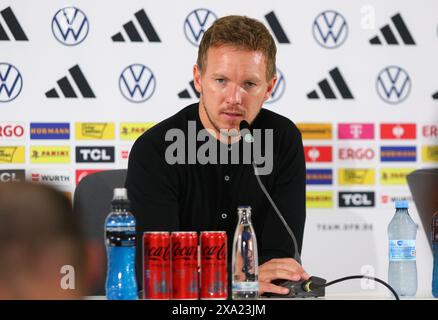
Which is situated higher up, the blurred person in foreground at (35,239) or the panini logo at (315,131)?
the panini logo at (315,131)

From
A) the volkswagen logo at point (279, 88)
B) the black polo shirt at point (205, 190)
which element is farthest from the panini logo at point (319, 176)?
the black polo shirt at point (205, 190)

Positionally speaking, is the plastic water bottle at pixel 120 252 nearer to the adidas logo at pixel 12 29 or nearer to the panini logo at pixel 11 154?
the panini logo at pixel 11 154

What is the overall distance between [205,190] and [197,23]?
1163mm

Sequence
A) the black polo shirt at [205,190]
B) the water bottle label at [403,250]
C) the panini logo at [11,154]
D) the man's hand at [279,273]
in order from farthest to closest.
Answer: the panini logo at [11,154] → the black polo shirt at [205,190] → the water bottle label at [403,250] → the man's hand at [279,273]

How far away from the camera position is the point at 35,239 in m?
1.16

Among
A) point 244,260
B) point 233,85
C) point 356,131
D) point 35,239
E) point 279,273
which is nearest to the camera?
point 35,239

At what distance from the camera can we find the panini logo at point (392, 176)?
370cm

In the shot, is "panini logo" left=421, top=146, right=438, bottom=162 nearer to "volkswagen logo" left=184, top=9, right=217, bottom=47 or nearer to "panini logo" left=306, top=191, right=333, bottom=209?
"panini logo" left=306, top=191, right=333, bottom=209

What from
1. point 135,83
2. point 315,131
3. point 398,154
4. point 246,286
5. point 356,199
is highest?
point 135,83

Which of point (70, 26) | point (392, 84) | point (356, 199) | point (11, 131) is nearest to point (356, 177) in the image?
point (356, 199)

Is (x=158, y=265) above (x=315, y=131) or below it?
below

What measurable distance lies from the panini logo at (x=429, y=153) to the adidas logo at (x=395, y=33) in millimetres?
519

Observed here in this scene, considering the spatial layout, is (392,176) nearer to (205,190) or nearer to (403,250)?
(205,190)

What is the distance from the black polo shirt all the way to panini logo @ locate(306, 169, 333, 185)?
749 mm
